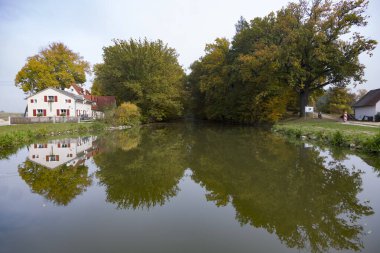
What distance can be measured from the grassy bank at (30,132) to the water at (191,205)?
561 centimetres

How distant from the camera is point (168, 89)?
4153cm

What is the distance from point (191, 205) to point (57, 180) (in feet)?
15.8

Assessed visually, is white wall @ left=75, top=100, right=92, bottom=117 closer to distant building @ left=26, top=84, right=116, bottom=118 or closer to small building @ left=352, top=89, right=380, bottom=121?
distant building @ left=26, top=84, right=116, bottom=118

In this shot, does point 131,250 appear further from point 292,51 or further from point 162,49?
point 162,49

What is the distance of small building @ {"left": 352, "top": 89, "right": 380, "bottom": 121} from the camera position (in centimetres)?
3181

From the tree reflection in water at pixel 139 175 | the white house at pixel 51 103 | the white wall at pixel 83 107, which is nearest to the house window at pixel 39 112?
the white house at pixel 51 103

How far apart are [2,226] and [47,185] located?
2.85 m

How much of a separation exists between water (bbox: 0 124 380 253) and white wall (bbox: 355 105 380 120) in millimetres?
25961

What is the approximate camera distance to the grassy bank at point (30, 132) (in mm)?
15664

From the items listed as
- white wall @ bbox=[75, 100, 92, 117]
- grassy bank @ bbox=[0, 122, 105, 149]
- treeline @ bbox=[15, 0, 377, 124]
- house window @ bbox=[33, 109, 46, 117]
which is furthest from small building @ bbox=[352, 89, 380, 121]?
house window @ bbox=[33, 109, 46, 117]

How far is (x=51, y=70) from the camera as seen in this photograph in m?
44.7

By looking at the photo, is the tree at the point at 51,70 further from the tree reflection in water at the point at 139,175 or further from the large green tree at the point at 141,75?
the tree reflection in water at the point at 139,175

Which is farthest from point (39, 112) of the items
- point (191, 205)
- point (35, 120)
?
point (191, 205)

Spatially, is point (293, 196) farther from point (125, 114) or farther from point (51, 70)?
point (51, 70)
